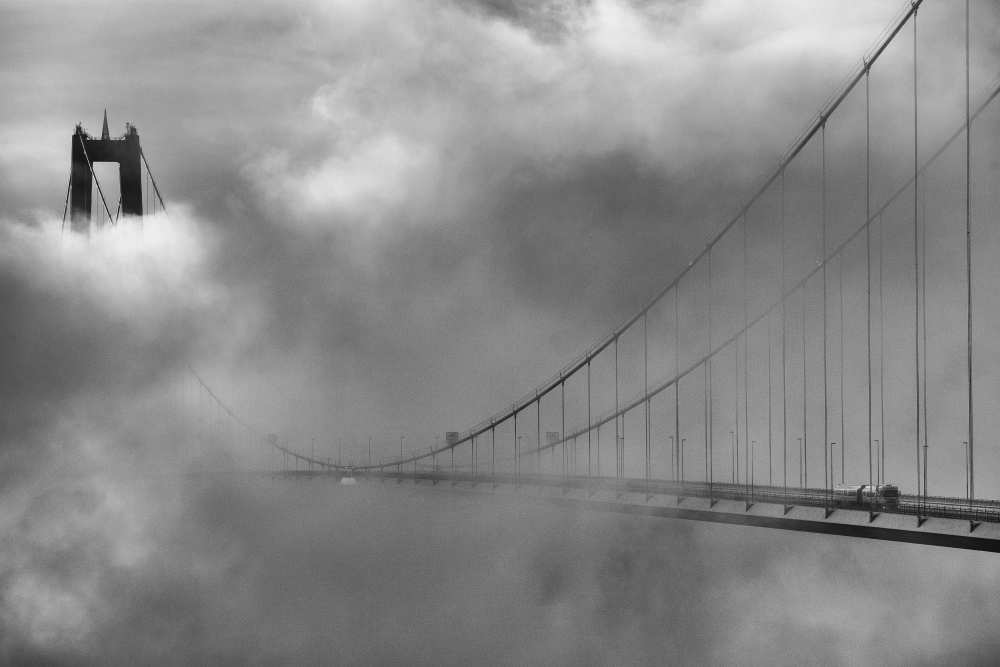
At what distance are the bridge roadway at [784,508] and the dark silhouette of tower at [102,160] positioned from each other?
107 ft

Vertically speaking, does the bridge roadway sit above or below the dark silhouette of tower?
below

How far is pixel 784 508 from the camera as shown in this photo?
211ft

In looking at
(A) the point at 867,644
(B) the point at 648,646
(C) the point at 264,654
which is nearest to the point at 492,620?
(B) the point at 648,646

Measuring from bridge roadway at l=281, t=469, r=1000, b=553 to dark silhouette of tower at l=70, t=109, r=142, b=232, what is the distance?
32.6 meters

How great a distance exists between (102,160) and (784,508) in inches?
2037

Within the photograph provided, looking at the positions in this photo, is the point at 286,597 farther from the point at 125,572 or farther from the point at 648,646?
the point at 648,646

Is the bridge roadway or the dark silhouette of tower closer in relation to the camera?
the bridge roadway

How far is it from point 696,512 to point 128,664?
101 feet

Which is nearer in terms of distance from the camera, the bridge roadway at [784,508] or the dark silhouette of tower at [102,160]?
the bridge roadway at [784,508]

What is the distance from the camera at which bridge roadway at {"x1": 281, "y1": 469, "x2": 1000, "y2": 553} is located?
5128 cm

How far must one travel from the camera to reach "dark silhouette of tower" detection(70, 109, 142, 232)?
8769 cm

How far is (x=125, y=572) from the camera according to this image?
8344cm

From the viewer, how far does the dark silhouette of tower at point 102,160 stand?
8769cm

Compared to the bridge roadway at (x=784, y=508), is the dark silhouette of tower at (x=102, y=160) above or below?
above
